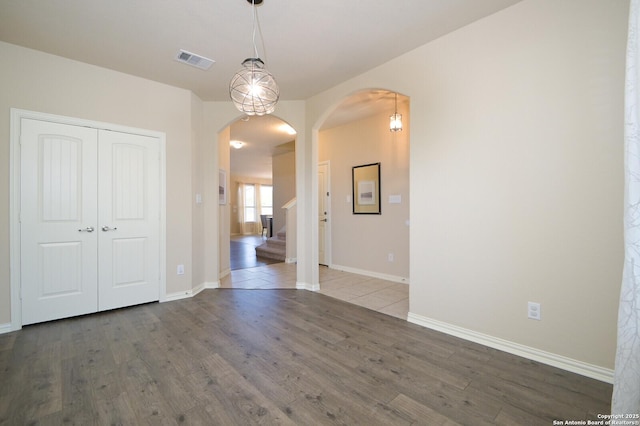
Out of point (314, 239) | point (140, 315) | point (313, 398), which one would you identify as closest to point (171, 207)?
point (140, 315)

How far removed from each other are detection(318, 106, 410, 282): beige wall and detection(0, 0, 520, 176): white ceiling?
170 centimetres

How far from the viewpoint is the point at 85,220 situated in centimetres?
301

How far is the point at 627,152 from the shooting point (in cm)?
122

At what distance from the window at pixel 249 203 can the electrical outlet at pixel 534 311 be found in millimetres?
12161

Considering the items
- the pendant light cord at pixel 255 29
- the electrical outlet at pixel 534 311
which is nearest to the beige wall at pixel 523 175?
the electrical outlet at pixel 534 311

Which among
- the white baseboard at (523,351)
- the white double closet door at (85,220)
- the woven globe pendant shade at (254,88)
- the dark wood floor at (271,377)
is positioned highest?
the woven globe pendant shade at (254,88)

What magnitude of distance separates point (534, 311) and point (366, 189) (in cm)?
316

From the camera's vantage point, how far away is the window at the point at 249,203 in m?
13.1

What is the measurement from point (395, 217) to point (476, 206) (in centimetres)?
214

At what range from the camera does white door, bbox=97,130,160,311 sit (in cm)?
312

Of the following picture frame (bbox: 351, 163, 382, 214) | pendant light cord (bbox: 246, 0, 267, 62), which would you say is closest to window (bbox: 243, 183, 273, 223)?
picture frame (bbox: 351, 163, 382, 214)

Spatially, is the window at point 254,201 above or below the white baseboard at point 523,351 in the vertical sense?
above

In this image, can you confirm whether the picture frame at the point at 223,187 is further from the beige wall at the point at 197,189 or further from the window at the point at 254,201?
the window at the point at 254,201

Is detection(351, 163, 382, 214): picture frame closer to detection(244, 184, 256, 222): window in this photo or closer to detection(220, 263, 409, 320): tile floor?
detection(220, 263, 409, 320): tile floor
